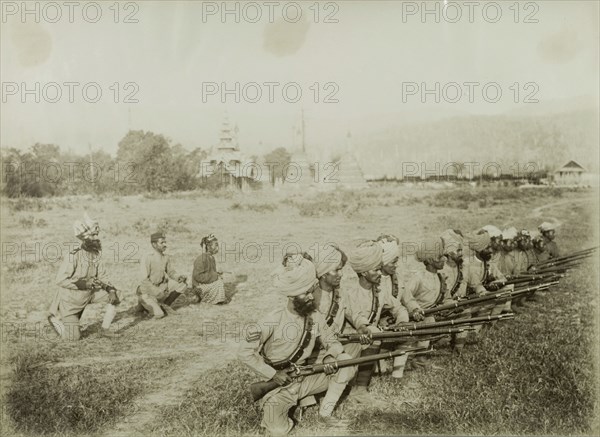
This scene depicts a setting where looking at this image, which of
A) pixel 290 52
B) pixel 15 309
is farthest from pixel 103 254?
pixel 290 52

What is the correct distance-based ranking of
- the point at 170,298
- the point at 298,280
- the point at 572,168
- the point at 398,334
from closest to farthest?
the point at 298,280
the point at 398,334
the point at 170,298
the point at 572,168

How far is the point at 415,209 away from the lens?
5.00 metres

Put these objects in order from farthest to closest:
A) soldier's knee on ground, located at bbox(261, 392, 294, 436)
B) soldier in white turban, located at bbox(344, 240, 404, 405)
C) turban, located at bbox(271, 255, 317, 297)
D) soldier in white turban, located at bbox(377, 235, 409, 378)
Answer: soldier in white turban, located at bbox(377, 235, 409, 378), soldier in white turban, located at bbox(344, 240, 404, 405), soldier's knee on ground, located at bbox(261, 392, 294, 436), turban, located at bbox(271, 255, 317, 297)

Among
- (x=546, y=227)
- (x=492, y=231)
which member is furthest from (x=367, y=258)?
(x=546, y=227)

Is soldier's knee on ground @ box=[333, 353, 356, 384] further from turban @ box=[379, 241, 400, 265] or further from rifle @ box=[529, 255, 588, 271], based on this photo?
rifle @ box=[529, 255, 588, 271]

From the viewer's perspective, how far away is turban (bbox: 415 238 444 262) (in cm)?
473

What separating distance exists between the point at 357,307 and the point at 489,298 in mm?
1250

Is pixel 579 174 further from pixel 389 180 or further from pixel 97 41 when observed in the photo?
pixel 97 41

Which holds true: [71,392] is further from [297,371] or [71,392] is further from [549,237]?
[549,237]

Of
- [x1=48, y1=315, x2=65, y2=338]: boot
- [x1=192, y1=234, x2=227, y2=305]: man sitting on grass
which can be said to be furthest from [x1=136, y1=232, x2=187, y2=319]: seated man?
[x1=48, y1=315, x2=65, y2=338]: boot

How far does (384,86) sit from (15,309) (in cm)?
338

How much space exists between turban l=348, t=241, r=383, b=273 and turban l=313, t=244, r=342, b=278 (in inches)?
8.2

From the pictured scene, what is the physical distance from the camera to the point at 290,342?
3.92 metres

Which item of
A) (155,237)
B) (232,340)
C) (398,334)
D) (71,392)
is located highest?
(155,237)
